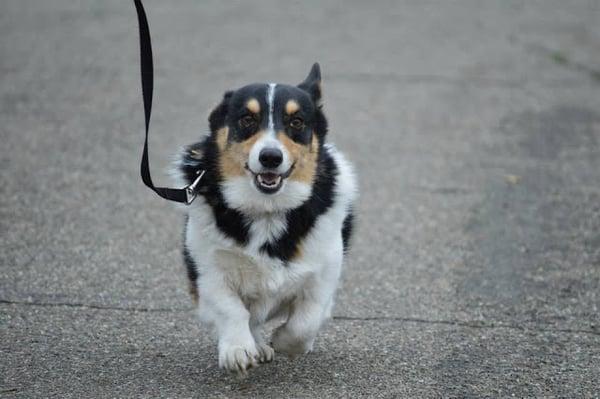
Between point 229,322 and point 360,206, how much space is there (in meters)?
3.12

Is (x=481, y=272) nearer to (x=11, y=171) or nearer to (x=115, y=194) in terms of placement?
(x=115, y=194)

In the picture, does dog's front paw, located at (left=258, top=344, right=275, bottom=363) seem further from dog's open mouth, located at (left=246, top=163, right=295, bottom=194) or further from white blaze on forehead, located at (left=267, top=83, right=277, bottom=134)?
white blaze on forehead, located at (left=267, top=83, right=277, bottom=134)

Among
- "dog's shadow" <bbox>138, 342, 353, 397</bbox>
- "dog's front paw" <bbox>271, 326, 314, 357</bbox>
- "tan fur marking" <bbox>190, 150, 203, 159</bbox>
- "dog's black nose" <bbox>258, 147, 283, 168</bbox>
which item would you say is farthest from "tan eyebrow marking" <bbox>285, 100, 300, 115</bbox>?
"dog's shadow" <bbox>138, 342, 353, 397</bbox>

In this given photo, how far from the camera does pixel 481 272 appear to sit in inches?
216

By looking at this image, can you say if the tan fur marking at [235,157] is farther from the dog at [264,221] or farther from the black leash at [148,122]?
the black leash at [148,122]

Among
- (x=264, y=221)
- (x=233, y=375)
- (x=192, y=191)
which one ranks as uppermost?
(x=192, y=191)

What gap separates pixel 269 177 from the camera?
3.88m

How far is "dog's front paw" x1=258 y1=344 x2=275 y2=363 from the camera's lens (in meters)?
3.92

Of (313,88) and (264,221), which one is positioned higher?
(313,88)

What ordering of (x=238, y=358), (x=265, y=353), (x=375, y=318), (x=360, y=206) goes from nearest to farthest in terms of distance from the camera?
(x=238, y=358) → (x=265, y=353) → (x=375, y=318) → (x=360, y=206)

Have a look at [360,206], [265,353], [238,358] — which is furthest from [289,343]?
[360,206]

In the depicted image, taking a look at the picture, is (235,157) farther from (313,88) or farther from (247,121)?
(313,88)

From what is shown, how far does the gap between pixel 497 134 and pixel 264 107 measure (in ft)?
16.5

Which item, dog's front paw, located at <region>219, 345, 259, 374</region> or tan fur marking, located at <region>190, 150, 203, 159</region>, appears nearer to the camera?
dog's front paw, located at <region>219, 345, 259, 374</region>
